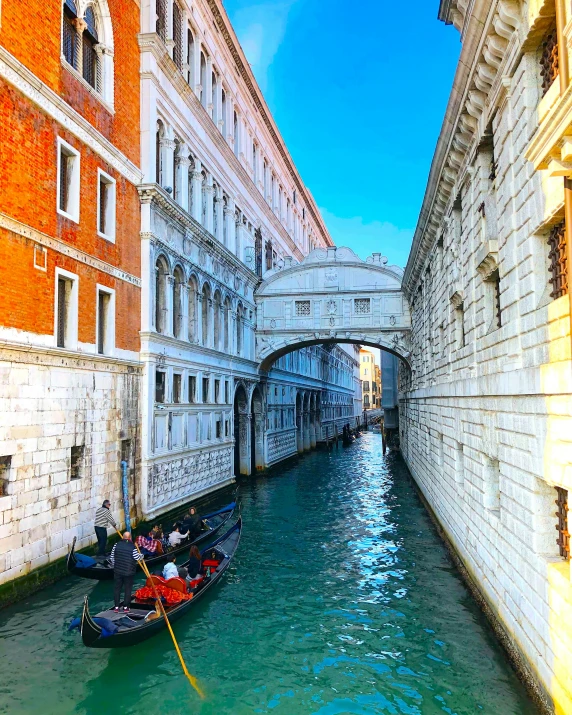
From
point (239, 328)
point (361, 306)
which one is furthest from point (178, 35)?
point (361, 306)

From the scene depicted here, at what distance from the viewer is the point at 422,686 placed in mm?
6664

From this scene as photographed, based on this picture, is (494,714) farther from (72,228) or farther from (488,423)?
(72,228)

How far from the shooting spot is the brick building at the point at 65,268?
30.2 ft

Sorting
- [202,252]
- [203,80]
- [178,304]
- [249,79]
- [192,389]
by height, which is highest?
[249,79]

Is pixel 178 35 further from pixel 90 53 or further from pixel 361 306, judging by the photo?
pixel 361 306

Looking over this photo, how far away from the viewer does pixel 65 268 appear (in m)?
10.9

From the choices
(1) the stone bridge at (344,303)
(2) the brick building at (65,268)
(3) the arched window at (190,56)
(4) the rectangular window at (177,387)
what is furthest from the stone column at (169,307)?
(1) the stone bridge at (344,303)

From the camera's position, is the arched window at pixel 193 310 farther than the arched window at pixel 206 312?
No

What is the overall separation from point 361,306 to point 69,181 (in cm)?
1443

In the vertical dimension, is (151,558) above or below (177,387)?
below

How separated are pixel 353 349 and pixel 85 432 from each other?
57.9m

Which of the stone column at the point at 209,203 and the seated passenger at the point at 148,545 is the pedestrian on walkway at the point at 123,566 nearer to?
the seated passenger at the point at 148,545

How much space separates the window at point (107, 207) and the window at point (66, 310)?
6.49ft

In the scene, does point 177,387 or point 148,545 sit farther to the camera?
point 177,387
